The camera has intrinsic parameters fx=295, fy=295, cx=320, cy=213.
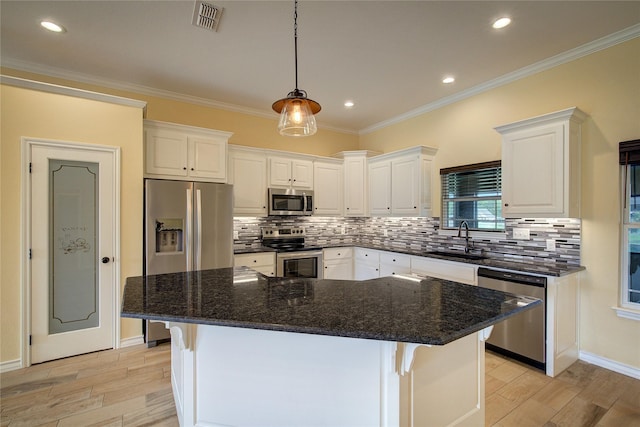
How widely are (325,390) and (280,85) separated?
335 centimetres

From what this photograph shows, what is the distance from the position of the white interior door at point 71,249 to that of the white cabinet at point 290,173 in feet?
6.57

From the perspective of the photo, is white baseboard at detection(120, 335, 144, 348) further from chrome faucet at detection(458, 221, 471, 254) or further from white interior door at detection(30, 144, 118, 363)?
chrome faucet at detection(458, 221, 471, 254)

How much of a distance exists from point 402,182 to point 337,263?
1.62 meters

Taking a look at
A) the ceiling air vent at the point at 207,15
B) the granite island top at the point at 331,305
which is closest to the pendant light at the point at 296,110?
the ceiling air vent at the point at 207,15

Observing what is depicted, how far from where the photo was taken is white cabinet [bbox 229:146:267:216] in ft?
13.5

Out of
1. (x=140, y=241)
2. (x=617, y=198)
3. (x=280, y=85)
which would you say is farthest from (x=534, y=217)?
(x=140, y=241)

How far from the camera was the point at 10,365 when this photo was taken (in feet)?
8.72

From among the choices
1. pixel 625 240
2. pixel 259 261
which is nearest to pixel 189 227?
pixel 259 261

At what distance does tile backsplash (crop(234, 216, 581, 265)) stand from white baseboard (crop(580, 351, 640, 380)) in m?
0.88

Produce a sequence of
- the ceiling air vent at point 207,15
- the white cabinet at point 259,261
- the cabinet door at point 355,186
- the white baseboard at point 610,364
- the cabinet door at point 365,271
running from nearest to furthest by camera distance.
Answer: the ceiling air vent at point 207,15 < the white baseboard at point 610,364 < the white cabinet at point 259,261 < the cabinet door at point 365,271 < the cabinet door at point 355,186

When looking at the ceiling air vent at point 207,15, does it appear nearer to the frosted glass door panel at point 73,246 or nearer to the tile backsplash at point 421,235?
the frosted glass door panel at point 73,246

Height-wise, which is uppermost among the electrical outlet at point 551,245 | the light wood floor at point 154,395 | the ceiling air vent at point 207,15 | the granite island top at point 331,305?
the ceiling air vent at point 207,15

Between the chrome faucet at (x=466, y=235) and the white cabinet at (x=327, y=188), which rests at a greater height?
the white cabinet at (x=327, y=188)

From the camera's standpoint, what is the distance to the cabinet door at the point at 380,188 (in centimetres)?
461
